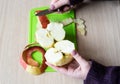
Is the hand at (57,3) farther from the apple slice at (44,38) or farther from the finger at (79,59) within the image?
the finger at (79,59)

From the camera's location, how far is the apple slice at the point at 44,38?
2.26ft

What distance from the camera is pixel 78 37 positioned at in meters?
0.74

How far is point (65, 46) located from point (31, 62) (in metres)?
0.12

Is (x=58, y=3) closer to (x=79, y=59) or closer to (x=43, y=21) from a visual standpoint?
(x=43, y=21)

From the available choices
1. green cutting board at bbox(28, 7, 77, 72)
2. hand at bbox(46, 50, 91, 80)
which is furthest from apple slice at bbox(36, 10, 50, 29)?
hand at bbox(46, 50, 91, 80)

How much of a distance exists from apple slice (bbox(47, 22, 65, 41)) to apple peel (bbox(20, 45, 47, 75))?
63 millimetres

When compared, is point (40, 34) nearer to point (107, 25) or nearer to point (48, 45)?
point (48, 45)

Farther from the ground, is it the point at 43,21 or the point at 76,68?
the point at 43,21

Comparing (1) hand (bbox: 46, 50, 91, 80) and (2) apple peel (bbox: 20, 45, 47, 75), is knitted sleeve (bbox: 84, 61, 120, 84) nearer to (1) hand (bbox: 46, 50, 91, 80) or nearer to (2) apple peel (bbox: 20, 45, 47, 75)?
(1) hand (bbox: 46, 50, 91, 80)

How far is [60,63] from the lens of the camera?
0.65 meters

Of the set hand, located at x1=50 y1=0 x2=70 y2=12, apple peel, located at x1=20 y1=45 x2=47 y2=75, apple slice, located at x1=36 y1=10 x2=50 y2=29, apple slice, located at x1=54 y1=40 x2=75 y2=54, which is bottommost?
apple peel, located at x1=20 y1=45 x2=47 y2=75

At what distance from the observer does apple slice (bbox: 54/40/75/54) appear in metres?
0.66

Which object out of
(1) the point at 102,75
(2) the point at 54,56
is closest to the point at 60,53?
(2) the point at 54,56

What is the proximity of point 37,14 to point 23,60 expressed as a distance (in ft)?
0.59
